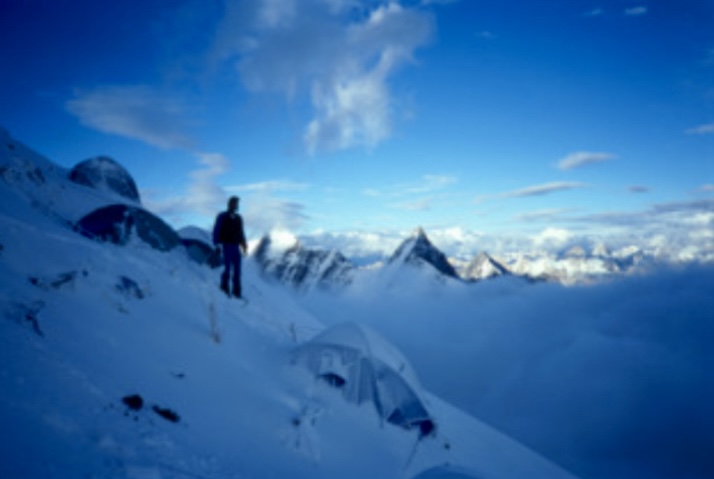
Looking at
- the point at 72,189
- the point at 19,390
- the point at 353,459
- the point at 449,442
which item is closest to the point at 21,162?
the point at 72,189

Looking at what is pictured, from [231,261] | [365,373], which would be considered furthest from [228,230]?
[365,373]

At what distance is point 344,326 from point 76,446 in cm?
1117

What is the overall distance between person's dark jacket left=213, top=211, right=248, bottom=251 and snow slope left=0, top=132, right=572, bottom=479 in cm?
224

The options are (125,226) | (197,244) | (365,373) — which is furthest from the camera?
(197,244)

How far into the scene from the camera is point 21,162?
14.4 m

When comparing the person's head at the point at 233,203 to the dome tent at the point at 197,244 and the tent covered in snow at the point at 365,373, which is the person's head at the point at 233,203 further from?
the dome tent at the point at 197,244

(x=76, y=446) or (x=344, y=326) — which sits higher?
(x=344, y=326)

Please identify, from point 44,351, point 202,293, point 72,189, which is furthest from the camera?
point 72,189

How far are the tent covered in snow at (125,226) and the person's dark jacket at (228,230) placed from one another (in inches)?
202

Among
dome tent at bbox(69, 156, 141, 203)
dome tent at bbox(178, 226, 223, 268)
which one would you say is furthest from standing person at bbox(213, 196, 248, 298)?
dome tent at bbox(69, 156, 141, 203)

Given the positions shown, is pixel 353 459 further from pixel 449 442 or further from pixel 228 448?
pixel 449 442

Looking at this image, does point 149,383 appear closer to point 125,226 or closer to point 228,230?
point 228,230

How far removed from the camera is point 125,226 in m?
16.4

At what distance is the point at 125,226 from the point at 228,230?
7580 millimetres
